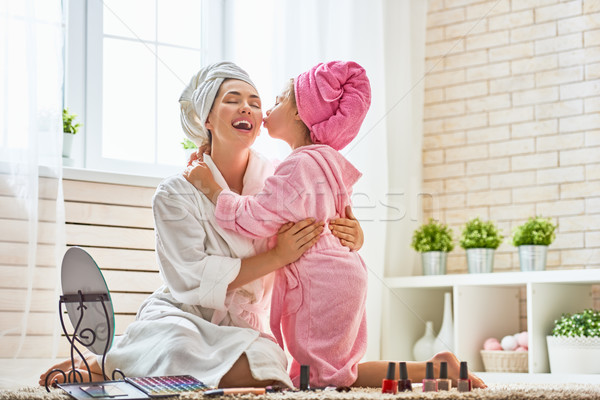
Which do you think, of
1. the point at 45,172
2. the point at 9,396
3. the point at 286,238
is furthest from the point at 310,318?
the point at 45,172

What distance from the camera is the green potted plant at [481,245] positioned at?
3180mm

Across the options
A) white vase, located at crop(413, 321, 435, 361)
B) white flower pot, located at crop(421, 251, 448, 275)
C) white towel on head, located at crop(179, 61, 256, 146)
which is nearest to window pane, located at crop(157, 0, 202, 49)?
white towel on head, located at crop(179, 61, 256, 146)

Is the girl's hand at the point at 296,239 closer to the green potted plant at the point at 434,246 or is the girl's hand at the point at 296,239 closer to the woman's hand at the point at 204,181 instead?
the woman's hand at the point at 204,181

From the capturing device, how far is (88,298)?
1.67 metres

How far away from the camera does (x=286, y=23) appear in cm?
315

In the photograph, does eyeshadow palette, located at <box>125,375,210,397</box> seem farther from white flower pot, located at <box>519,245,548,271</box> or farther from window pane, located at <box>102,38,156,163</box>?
white flower pot, located at <box>519,245,548,271</box>

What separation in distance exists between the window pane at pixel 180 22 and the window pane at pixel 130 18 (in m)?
0.04

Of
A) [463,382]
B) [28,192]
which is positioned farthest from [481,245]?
[28,192]

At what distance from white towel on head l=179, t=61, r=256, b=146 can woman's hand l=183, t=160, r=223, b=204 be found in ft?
0.48

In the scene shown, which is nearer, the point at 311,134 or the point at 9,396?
the point at 9,396

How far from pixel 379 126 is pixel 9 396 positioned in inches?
84.8

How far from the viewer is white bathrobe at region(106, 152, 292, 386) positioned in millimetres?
1760

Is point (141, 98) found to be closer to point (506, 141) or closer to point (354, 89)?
point (354, 89)

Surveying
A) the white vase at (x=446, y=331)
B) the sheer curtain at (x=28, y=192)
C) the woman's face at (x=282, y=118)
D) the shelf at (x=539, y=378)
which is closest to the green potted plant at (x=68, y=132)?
the sheer curtain at (x=28, y=192)
